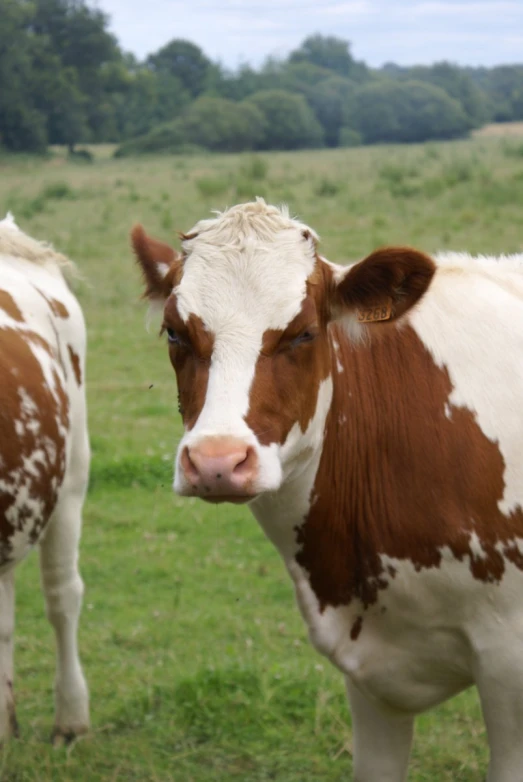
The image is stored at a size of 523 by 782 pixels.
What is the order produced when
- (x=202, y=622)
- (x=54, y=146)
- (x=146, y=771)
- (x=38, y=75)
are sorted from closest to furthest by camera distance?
(x=146, y=771) → (x=202, y=622) → (x=38, y=75) → (x=54, y=146)

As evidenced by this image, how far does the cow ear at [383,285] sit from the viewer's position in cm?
293

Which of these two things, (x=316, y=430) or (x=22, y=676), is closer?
(x=316, y=430)

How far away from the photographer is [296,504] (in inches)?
123

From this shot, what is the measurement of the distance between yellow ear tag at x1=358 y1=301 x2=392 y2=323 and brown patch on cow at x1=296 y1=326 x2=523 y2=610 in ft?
0.47

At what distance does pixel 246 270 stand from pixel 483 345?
77cm

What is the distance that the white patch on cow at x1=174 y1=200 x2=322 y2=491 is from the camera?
263 cm

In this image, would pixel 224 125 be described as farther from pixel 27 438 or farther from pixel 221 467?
pixel 221 467

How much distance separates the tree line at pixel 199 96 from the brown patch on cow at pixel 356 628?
30025 millimetres

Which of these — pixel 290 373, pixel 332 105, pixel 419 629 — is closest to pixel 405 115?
pixel 332 105

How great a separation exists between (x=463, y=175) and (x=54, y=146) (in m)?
20.8

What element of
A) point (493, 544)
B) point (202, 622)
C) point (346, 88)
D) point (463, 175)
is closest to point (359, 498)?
point (493, 544)

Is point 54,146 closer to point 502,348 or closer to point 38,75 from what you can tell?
point 38,75

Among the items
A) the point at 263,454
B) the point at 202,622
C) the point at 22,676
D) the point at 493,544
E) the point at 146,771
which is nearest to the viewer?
the point at 263,454

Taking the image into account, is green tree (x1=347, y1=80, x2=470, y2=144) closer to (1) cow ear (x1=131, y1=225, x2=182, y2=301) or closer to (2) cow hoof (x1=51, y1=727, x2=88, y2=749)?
(2) cow hoof (x1=51, y1=727, x2=88, y2=749)
